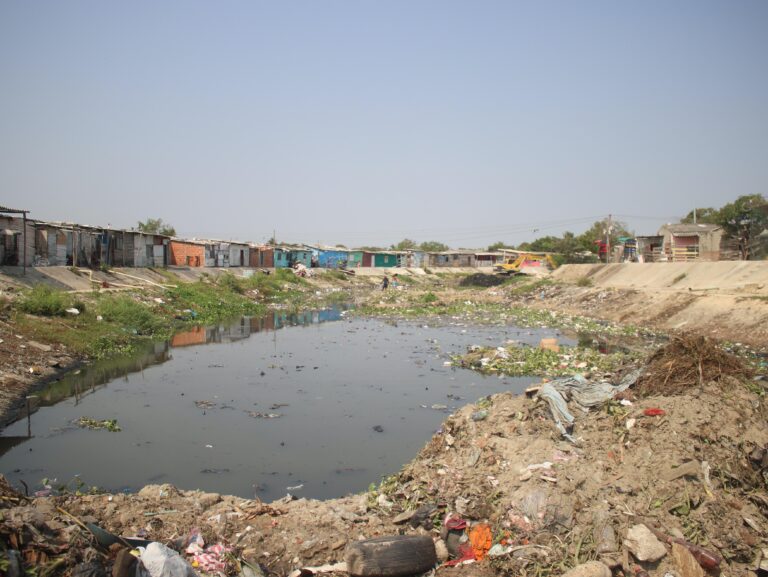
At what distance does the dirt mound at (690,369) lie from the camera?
689cm

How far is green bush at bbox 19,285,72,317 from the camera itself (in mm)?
15148

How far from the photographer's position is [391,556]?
4695 millimetres

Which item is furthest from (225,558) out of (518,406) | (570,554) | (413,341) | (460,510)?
(413,341)

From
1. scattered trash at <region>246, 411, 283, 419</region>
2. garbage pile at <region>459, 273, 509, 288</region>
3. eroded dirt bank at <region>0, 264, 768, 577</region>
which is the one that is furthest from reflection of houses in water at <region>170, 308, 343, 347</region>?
garbage pile at <region>459, 273, 509, 288</region>

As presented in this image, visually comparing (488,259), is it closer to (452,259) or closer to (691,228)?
(452,259)

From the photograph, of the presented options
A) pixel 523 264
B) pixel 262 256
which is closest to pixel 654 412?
pixel 262 256

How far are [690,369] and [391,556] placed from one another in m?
4.73

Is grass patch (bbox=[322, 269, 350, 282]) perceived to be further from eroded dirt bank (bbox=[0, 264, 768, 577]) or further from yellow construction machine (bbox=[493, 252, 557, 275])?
eroded dirt bank (bbox=[0, 264, 768, 577])

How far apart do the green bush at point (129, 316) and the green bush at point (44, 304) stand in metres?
1.72

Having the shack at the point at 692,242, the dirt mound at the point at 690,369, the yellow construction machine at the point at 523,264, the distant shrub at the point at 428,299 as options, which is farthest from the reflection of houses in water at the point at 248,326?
the shack at the point at 692,242

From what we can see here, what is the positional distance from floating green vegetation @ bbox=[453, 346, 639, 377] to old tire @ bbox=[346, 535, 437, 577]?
29.1ft

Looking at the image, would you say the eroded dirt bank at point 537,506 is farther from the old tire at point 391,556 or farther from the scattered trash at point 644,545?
the old tire at point 391,556

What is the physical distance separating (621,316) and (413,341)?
35.2 feet

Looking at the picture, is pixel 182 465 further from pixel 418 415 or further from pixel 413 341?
pixel 413 341
